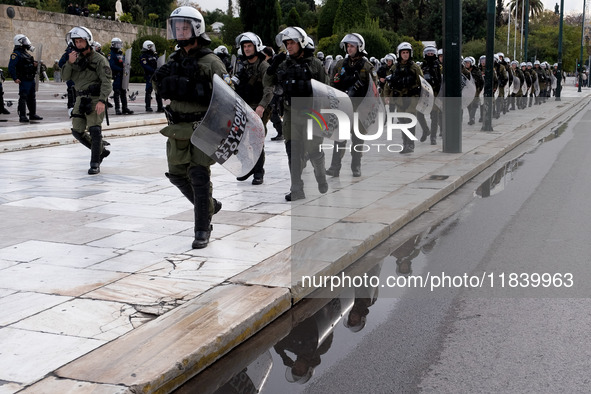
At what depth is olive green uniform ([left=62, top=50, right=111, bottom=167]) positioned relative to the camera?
33.0ft

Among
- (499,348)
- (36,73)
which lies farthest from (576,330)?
(36,73)

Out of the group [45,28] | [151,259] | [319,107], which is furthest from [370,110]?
[45,28]

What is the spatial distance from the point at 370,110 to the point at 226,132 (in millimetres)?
4725

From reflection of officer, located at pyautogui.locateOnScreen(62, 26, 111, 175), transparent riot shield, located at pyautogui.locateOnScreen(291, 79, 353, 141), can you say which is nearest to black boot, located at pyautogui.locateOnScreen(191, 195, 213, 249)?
transparent riot shield, located at pyautogui.locateOnScreen(291, 79, 353, 141)

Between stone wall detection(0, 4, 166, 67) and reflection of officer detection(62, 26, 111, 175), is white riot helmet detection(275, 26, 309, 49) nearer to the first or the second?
reflection of officer detection(62, 26, 111, 175)

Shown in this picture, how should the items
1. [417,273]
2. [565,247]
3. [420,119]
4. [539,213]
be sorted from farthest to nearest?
[420,119] → [539,213] → [565,247] → [417,273]

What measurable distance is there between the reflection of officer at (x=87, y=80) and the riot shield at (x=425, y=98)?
18.5ft

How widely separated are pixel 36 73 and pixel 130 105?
307 inches

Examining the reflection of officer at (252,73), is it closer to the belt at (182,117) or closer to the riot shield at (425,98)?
the belt at (182,117)

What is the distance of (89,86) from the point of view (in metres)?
10.1

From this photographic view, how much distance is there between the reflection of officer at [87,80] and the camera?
10023 millimetres

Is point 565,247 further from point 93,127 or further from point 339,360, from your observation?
point 93,127

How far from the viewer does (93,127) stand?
10.2 m

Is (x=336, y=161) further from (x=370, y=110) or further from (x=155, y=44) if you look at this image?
(x=155, y=44)
